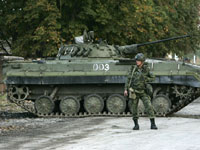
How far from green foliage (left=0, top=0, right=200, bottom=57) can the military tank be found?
25.0 feet

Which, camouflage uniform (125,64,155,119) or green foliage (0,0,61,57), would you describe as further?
green foliage (0,0,61,57)

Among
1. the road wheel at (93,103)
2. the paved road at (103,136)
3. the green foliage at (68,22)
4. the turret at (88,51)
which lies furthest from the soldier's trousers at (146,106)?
the green foliage at (68,22)

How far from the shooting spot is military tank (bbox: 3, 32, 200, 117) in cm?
1805

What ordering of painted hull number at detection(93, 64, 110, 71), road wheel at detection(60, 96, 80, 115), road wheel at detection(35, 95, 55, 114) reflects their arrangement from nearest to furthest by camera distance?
painted hull number at detection(93, 64, 110, 71), road wheel at detection(60, 96, 80, 115), road wheel at detection(35, 95, 55, 114)

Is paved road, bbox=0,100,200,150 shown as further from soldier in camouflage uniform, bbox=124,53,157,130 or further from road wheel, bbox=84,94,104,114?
road wheel, bbox=84,94,104,114

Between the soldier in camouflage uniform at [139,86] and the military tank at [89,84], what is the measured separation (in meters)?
4.54

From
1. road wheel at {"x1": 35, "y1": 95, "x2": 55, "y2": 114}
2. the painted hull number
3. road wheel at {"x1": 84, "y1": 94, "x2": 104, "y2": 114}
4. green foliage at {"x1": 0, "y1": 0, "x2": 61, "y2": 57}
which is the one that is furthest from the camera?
green foliage at {"x1": 0, "y1": 0, "x2": 61, "y2": 57}

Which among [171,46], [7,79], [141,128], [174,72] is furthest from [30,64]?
[171,46]

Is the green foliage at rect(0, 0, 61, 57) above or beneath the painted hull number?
above

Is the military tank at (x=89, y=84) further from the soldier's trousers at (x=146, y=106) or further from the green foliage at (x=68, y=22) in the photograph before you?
the green foliage at (x=68, y=22)

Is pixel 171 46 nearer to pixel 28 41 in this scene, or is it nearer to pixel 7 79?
pixel 28 41

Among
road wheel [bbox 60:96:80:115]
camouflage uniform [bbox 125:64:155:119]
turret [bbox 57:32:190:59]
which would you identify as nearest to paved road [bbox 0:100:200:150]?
camouflage uniform [bbox 125:64:155:119]

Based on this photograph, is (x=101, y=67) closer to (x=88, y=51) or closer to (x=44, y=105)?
(x=88, y=51)

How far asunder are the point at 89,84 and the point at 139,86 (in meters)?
5.59
